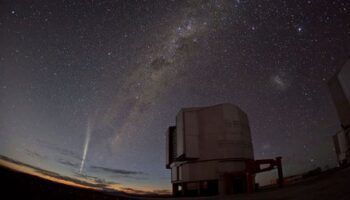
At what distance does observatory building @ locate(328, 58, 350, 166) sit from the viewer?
24.5 metres

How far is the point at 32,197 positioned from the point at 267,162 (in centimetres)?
2266

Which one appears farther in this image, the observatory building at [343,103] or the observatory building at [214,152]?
the observatory building at [214,152]

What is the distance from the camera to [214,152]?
2598 centimetres

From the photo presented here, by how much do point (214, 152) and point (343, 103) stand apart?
16950 millimetres

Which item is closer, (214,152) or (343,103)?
(214,152)

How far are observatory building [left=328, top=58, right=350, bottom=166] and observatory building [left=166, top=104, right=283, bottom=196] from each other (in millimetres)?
11520

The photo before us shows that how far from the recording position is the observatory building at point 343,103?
2448cm

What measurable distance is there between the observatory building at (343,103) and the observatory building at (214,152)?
37.8 ft

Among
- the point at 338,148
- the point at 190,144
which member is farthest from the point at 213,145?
the point at 338,148

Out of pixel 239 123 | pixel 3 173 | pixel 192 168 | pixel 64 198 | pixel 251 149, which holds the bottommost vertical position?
pixel 64 198

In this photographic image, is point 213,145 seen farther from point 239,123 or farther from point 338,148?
point 338,148

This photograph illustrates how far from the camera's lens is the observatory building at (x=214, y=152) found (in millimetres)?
25422

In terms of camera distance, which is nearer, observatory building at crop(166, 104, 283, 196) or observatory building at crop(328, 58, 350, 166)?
observatory building at crop(328, 58, 350, 166)

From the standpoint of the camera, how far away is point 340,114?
27.7m
